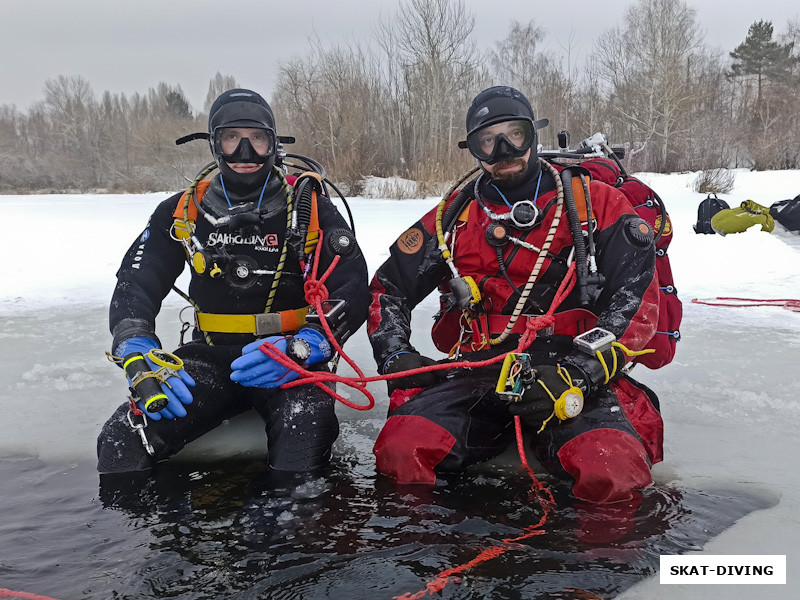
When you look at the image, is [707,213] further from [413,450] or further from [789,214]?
[413,450]

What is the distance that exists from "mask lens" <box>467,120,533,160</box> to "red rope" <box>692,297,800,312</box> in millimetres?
2829

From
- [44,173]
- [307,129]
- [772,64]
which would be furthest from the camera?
[772,64]

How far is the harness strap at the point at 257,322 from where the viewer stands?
2.60m

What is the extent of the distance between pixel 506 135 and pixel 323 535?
5.04 feet

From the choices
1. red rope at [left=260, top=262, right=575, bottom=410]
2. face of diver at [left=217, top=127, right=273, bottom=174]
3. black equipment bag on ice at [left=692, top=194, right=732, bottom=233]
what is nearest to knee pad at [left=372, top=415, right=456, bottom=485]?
red rope at [left=260, top=262, right=575, bottom=410]

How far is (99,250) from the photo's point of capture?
6938 millimetres

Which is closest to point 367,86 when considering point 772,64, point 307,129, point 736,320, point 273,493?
point 307,129

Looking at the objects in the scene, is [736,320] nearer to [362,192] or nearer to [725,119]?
[362,192]

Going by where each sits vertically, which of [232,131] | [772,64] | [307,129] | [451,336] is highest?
[772,64]

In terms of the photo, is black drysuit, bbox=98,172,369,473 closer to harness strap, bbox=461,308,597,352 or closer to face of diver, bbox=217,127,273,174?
face of diver, bbox=217,127,273,174

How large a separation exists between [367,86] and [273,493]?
18984 millimetres

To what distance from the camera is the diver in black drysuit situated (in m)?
2.36

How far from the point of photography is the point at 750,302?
4648 mm

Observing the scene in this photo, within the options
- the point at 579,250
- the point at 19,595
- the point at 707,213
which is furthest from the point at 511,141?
the point at 707,213
